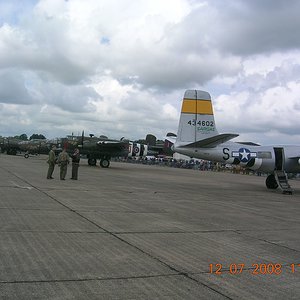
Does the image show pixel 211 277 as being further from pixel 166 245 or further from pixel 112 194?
pixel 112 194

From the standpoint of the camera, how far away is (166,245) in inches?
269

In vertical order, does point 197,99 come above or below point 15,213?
above

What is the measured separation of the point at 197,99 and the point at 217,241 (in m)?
15.4

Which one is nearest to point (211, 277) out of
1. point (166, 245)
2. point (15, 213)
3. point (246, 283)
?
point (246, 283)

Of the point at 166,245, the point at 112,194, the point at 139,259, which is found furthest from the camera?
the point at 112,194

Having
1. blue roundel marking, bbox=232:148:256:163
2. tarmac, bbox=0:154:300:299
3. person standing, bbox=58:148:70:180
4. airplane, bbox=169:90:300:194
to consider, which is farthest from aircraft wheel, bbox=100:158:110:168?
tarmac, bbox=0:154:300:299

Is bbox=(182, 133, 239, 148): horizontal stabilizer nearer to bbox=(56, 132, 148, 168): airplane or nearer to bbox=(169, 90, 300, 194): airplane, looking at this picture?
bbox=(169, 90, 300, 194): airplane

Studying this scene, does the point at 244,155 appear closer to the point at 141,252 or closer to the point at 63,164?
the point at 63,164

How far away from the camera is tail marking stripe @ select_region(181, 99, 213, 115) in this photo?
862 inches

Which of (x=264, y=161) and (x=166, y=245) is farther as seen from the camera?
(x=264, y=161)

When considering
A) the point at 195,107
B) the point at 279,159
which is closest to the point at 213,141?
the point at 195,107
